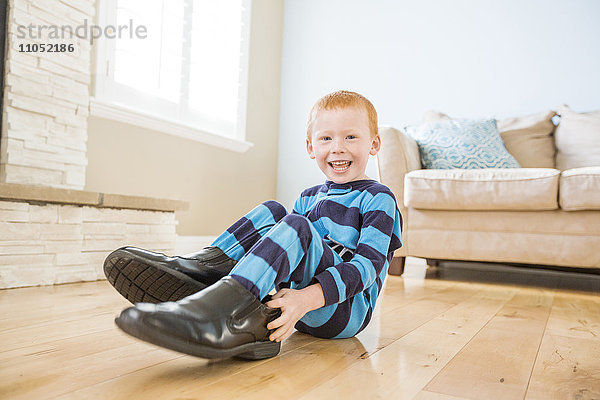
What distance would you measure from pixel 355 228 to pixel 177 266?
1.16 feet

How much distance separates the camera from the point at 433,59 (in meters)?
3.27

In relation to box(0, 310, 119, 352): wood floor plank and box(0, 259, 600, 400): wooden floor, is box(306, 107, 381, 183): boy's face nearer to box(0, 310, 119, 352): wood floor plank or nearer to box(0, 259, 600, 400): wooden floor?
box(0, 259, 600, 400): wooden floor

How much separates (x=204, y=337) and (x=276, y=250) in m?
0.18

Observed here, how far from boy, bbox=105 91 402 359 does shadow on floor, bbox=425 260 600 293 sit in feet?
4.98

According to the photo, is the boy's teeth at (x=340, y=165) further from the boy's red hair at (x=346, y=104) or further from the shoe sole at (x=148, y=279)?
the shoe sole at (x=148, y=279)

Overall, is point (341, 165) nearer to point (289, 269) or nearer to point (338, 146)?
point (338, 146)

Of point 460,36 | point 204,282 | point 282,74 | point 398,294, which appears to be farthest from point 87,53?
point 460,36

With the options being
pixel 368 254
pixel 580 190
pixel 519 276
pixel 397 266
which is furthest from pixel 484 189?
pixel 368 254

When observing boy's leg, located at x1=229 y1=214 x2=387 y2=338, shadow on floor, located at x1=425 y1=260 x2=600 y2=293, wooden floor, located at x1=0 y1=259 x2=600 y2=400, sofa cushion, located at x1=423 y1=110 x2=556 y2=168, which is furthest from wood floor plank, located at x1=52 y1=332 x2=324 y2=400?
sofa cushion, located at x1=423 y1=110 x2=556 y2=168

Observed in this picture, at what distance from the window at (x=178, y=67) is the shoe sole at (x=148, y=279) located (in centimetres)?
137

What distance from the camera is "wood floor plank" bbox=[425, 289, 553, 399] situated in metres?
0.69

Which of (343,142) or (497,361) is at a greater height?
(343,142)

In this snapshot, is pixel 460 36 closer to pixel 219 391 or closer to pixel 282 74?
pixel 282 74

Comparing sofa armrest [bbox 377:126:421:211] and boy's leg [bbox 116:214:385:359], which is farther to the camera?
sofa armrest [bbox 377:126:421:211]
